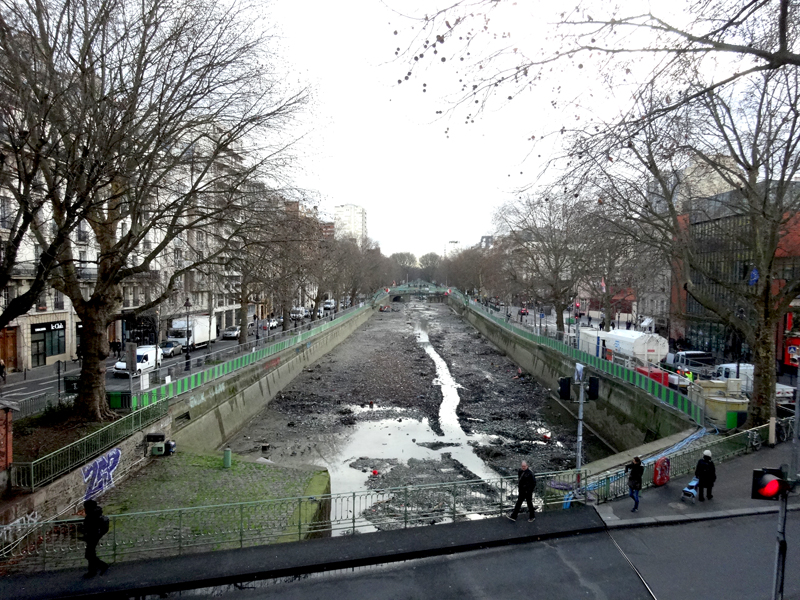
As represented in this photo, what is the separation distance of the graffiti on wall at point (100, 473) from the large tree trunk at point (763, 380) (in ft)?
59.9

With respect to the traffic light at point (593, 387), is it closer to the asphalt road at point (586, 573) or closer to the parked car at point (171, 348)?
the asphalt road at point (586, 573)

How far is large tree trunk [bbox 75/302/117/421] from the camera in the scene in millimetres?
14234

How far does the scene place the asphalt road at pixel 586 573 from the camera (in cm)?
725

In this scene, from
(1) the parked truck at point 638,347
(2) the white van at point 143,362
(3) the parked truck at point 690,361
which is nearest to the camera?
(2) the white van at point 143,362

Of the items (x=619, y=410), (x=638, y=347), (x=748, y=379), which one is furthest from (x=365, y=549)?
(x=638, y=347)

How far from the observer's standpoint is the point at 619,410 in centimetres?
2197

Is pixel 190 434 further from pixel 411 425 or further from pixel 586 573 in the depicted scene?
pixel 586 573

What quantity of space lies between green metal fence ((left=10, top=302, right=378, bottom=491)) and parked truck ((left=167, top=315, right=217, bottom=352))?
1223cm

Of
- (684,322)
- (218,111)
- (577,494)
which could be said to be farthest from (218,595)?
(684,322)

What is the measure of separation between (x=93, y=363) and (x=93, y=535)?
8222 millimetres

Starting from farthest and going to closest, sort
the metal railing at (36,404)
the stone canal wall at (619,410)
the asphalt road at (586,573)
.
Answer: the stone canal wall at (619,410)
the metal railing at (36,404)
the asphalt road at (586,573)

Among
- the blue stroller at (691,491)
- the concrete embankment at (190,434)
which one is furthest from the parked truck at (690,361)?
the concrete embankment at (190,434)

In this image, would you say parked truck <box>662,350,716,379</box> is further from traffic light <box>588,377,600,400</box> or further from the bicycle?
traffic light <box>588,377,600,400</box>

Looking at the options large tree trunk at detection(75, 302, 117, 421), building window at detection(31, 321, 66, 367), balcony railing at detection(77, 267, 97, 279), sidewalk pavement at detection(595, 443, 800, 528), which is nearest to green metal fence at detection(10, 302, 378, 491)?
large tree trunk at detection(75, 302, 117, 421)
